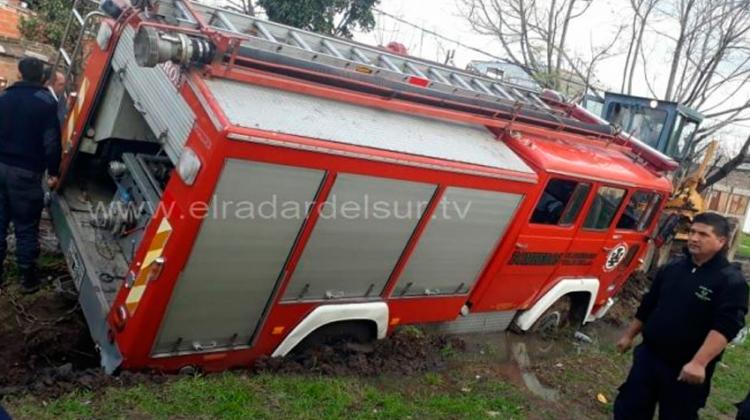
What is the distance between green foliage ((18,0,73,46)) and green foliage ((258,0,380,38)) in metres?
4.31

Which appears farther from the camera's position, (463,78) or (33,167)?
(463,78)

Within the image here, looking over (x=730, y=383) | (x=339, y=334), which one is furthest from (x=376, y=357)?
(x=730, y=383)

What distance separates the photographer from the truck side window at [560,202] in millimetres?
5262

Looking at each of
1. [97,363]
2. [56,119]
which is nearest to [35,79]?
[56,119]

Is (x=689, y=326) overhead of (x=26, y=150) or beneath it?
overhead

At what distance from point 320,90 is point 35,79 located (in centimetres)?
246

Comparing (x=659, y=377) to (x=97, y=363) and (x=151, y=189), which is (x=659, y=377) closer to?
(x=151, y=189)

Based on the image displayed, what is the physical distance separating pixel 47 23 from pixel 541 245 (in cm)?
1111

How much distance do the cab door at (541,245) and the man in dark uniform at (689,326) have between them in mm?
1421

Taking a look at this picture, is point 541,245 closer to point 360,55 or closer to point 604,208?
point 604,208

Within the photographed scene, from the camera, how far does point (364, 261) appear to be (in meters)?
4.12

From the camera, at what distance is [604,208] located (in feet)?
19.6

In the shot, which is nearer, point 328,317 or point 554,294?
point 328,317

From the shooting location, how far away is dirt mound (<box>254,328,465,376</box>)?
428 cm
